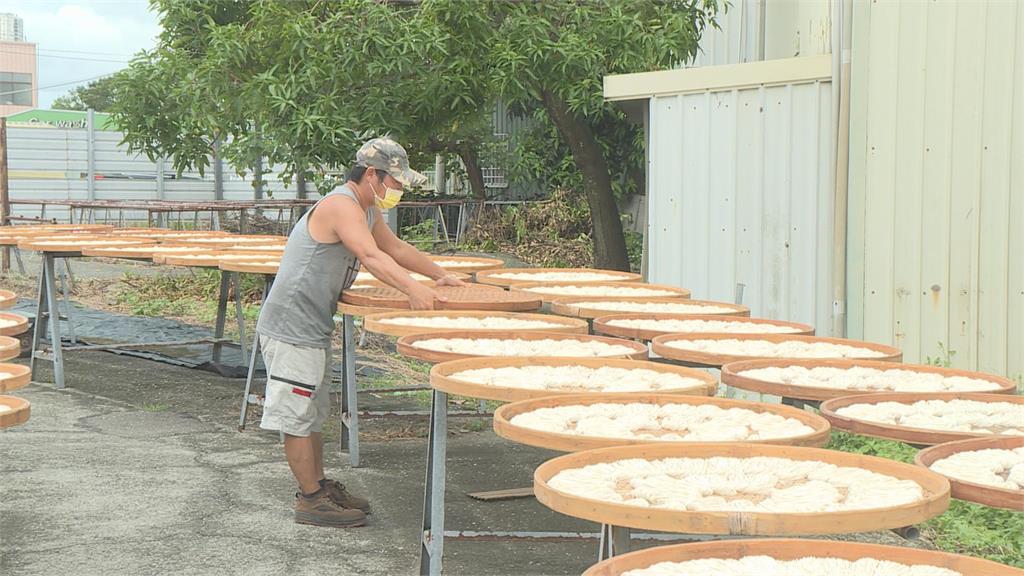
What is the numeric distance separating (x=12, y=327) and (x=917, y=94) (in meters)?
4.77

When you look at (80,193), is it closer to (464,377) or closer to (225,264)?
(225,264)

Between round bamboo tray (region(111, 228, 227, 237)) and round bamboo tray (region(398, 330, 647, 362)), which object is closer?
round bamboo tray (region(398, 330, 647, 362))

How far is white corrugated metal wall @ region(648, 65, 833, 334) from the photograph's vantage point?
7.52m

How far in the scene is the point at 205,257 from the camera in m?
8.32

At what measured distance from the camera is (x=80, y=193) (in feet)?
77.9

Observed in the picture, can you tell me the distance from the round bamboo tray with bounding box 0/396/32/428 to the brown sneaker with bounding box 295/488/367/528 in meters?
1.77

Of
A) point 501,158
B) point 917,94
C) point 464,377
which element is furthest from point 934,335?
point 501,158

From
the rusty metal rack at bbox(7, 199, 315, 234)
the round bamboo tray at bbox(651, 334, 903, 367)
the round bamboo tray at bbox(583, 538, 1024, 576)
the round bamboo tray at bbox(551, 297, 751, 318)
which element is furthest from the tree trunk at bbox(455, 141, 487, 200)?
the round bamboo tray at bbox(583, 538, 1024, 576)

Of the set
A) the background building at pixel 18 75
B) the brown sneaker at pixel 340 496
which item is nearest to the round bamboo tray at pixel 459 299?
the brown sneaker at pixel 340 496

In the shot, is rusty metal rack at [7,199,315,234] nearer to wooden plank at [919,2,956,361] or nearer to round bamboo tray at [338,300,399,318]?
round bamboo tray at [338,300,399,318]

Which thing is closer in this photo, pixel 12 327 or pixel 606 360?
pixel 606 360

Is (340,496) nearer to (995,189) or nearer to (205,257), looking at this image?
(205,257)

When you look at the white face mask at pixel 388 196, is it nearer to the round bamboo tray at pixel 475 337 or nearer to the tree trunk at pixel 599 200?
the round bamboo tray at pixel 475 337

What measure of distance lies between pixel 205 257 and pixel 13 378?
4.25 m
